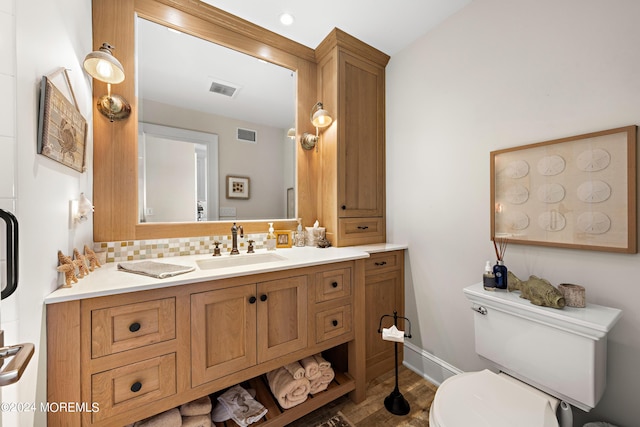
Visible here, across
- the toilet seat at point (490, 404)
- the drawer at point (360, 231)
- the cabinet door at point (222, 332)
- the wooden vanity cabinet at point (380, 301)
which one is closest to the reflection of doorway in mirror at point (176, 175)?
the cabinet door at point (222, 332)

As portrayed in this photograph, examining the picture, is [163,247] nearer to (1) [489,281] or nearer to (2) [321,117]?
(2) [321,117]

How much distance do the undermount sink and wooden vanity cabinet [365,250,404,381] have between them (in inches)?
27.5

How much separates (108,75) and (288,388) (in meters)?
1.90

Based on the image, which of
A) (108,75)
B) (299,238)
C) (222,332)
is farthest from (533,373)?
(108,75)

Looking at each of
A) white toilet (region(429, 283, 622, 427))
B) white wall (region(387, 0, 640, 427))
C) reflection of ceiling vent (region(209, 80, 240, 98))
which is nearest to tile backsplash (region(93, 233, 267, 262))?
reflection of ceiling vent (region(209, 80, 240, 98))

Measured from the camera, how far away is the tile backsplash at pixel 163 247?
4.63 feet

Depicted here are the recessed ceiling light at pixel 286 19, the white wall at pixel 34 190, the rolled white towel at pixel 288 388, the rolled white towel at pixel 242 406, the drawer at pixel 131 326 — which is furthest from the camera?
the recessed ceiling light at pixel 286 19

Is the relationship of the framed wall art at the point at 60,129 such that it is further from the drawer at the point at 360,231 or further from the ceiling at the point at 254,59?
the drawer at the point at 360,231

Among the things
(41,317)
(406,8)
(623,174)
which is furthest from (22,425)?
(406,8)

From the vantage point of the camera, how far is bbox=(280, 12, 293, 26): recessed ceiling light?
170 centimetres

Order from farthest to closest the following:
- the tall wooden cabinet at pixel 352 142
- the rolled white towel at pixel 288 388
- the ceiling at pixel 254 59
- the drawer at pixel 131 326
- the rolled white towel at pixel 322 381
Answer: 1. the tall wooden cabinet at pixel 352 142
2. the ceiling at pixel 254 59
3. the rolled white towel at pixel 322 381
4. the rolled white towel at pixel 288 388
5. the drawer at pixel 131 326

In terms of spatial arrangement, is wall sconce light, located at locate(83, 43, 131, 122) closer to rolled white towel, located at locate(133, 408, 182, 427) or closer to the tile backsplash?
the tile backsplash

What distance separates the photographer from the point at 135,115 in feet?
4.87

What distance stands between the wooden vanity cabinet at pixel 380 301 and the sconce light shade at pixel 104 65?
180 centimetres
